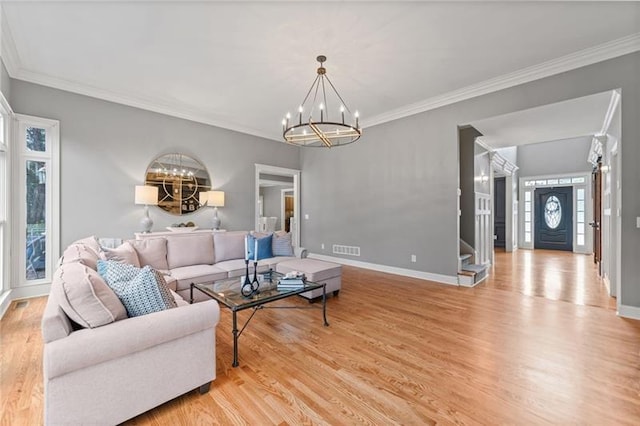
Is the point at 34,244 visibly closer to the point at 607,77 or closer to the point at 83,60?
the point at 83,60

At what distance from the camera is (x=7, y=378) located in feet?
6.69

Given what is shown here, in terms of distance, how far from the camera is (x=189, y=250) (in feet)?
13.1

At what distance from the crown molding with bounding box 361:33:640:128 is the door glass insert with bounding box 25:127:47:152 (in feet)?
17.8

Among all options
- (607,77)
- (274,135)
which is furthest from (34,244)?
(607,77)

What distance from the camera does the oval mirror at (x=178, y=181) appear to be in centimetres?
495

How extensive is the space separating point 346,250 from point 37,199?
17.0ft

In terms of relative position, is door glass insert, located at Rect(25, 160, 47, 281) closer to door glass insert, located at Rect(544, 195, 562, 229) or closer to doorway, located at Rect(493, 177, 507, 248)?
doorway, located at Rect(493, 177, 507, 248)

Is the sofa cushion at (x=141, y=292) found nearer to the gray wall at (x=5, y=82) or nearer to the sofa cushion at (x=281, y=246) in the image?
the sofa cushion at (x=281, y=246)

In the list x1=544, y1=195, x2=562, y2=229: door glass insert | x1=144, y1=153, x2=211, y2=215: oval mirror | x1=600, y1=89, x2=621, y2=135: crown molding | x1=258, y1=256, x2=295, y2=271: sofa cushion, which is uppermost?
x1=600, y1=89, x2=621, y2=135: crown molding

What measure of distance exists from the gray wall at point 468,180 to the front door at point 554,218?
543 centimetres

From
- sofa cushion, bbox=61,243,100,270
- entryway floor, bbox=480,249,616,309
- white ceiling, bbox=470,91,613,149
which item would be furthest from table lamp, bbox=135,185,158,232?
entryway floor, bbox=480,249,616,309

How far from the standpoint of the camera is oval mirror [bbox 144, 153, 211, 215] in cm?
495

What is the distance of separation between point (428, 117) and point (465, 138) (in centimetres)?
97

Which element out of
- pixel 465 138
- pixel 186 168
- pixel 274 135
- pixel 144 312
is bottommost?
Answer: pixel 144 312
